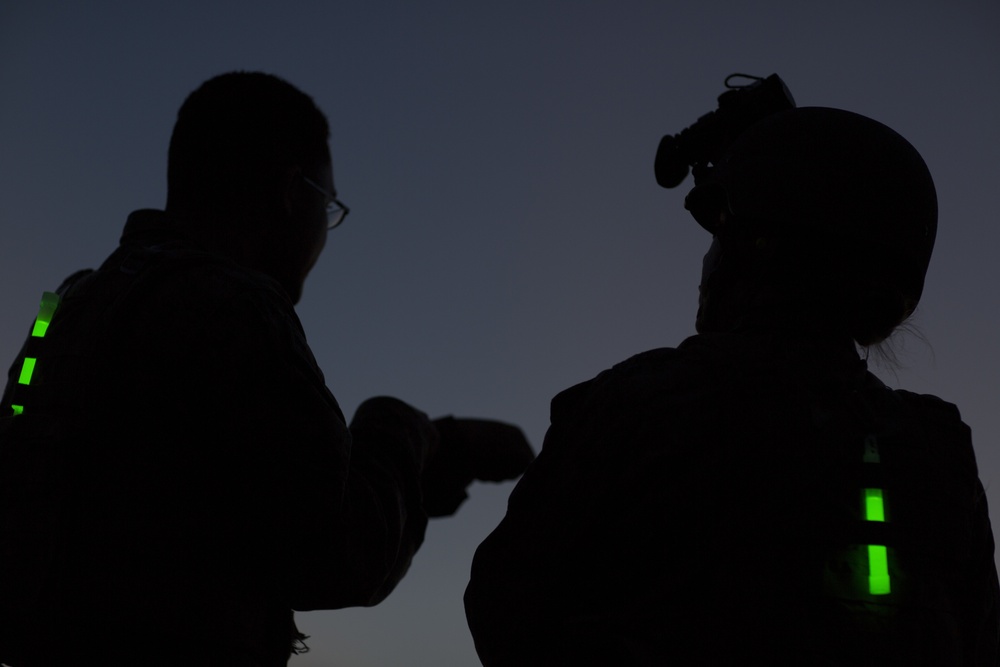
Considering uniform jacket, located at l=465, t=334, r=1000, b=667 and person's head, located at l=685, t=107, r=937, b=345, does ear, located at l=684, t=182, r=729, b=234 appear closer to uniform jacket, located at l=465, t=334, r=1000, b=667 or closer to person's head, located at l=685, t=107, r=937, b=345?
person's head, located at l=685, t=107, r=937, b=345

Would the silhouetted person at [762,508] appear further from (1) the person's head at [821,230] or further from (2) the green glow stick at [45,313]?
(2) the green glow stick at [45,313]

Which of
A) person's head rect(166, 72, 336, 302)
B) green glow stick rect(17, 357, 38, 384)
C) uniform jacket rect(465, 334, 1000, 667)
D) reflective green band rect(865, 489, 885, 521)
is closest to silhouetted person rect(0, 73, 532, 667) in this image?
green glow stick rect(17, 357, 38, 384)

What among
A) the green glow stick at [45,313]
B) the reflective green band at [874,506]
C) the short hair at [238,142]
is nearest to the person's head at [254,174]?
the short hair at [238,142]

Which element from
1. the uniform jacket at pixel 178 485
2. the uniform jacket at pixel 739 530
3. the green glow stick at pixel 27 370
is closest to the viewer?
the uniform jacket at pixel 739 530

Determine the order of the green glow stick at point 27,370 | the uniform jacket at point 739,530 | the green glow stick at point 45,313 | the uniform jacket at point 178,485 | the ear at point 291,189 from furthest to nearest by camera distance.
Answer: the ear at point 291,189, the green glow stick at point 45,313, the green glow stick at point 27,370, the uniform jacket at point 178,485, the uniform jacket at point 739,530

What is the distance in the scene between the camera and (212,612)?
2.38 meters

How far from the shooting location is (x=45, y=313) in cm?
284

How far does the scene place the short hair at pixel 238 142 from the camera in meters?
3.31

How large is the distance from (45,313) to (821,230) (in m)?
2.29

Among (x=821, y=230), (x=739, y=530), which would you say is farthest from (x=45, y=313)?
(x=821, y=230)

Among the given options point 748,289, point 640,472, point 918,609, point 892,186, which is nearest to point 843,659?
point 918,609

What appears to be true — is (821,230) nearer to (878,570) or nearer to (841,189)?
(841,189)

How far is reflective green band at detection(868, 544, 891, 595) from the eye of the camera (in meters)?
2.16

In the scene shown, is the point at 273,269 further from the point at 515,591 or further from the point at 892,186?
the point at 892,186
